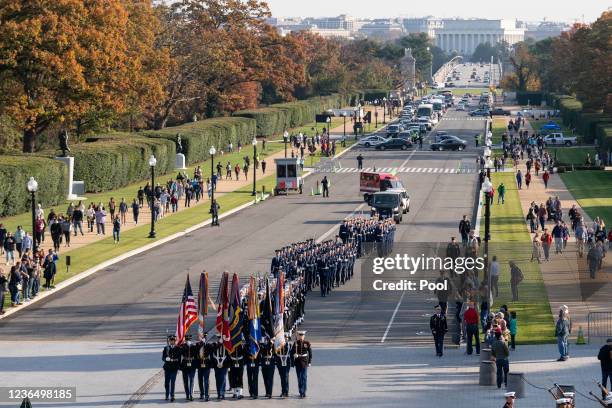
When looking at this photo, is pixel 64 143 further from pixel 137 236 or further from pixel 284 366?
pixel 284 366

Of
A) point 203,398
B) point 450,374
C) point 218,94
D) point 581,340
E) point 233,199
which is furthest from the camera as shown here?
point 218,94

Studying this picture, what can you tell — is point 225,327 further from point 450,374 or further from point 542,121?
point 542,121

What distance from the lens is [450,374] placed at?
32344mm

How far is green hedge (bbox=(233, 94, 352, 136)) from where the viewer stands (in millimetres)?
128650

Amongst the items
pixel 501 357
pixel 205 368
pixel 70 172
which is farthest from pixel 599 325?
pixel 70 172

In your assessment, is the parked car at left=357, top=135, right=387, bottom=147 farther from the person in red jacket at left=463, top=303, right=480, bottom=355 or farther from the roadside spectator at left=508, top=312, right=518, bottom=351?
the person in red jacket at left=463, top=303, right=480, bottom=355

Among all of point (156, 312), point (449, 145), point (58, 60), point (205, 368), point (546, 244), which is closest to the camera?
point (205, 368)

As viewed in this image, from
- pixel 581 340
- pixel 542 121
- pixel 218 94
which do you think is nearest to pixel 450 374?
pixel 581 340

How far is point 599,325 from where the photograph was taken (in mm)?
37812

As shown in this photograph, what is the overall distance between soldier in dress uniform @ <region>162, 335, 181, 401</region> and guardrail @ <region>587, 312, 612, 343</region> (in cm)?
1216

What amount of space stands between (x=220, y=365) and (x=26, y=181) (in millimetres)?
39490

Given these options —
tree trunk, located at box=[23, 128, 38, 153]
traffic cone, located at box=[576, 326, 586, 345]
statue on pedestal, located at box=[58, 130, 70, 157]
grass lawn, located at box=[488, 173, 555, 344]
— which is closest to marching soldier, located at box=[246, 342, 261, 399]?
grass lawn, located at box=[488, 173, 555, 344]

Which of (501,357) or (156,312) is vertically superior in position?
(501,357)

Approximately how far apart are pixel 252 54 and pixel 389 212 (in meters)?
70.2
